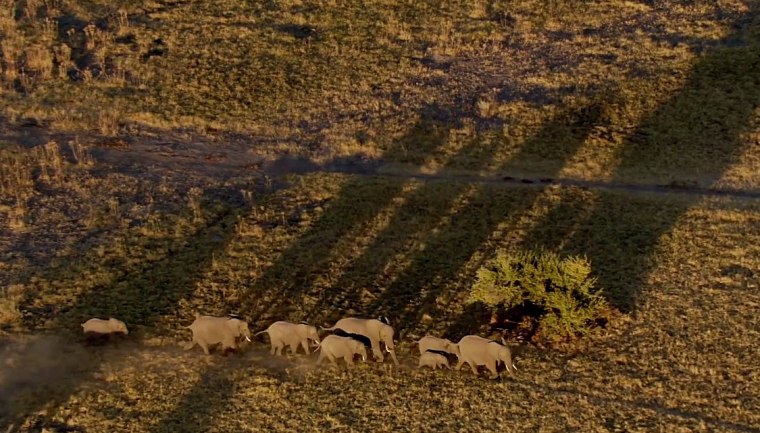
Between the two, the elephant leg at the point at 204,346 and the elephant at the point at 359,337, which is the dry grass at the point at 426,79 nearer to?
the elephant at the point at 359,337

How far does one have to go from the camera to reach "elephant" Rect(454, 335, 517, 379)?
51.6ft

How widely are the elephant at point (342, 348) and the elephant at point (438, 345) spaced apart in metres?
1.04

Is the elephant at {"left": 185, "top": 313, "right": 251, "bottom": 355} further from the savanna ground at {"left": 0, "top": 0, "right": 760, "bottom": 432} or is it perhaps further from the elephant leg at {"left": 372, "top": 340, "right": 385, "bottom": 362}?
the elephant leg at {"left": 372, "top": 340, "right": 385, "bottom": 362}

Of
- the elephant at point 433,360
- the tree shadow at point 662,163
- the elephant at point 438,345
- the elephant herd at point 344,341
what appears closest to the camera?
the elephant herd at point 344,341

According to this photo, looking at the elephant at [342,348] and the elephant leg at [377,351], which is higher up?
the elephant at [342,348]

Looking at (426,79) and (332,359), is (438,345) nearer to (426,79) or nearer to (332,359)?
(332,359)

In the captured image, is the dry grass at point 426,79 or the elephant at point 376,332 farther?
the dry grass at point 426,79

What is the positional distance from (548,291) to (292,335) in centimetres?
493

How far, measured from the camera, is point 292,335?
16.5 m

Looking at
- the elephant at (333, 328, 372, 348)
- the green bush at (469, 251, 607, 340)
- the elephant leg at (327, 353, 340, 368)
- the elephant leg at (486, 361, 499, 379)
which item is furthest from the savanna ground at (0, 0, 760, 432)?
the elephant at (333, 328, 372, 348)

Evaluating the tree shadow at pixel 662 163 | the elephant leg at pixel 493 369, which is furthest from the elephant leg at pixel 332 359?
the tree shadow at pixel 662 163

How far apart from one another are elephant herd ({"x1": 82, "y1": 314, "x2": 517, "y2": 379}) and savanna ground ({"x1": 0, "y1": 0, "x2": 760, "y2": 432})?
327 mm

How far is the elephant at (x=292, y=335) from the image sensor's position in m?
16.4

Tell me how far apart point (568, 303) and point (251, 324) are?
5.96 m
